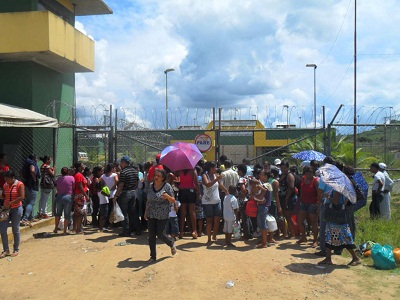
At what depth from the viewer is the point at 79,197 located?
914 cm

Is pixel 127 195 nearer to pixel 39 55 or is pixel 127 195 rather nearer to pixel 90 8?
pixel 39 55

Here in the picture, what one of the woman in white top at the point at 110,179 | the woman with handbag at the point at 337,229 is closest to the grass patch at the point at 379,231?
the woman with handbag at the point at 337,229

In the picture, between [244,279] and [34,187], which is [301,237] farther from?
[34,187]

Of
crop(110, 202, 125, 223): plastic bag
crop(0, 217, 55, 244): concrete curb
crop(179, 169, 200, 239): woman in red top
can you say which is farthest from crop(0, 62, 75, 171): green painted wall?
crop(179, 169, 200, 239): woman in red top

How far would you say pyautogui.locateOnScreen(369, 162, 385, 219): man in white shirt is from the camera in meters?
9.16

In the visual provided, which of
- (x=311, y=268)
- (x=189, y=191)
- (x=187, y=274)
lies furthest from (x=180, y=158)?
(x=311, y=268)


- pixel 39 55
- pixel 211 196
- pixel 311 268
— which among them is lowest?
pixel 311 268

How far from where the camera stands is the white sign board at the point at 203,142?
34.8ft

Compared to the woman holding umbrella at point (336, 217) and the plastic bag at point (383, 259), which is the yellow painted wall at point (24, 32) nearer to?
the woman holding umbrella at point (336, 217)

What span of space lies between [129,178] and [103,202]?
1.19 m

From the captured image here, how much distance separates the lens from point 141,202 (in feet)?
29.7

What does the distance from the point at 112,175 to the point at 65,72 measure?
5389 millimetres

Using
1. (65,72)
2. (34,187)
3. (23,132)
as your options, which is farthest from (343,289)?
(65,72)

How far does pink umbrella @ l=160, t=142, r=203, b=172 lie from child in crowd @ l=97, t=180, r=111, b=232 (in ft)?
5.52
